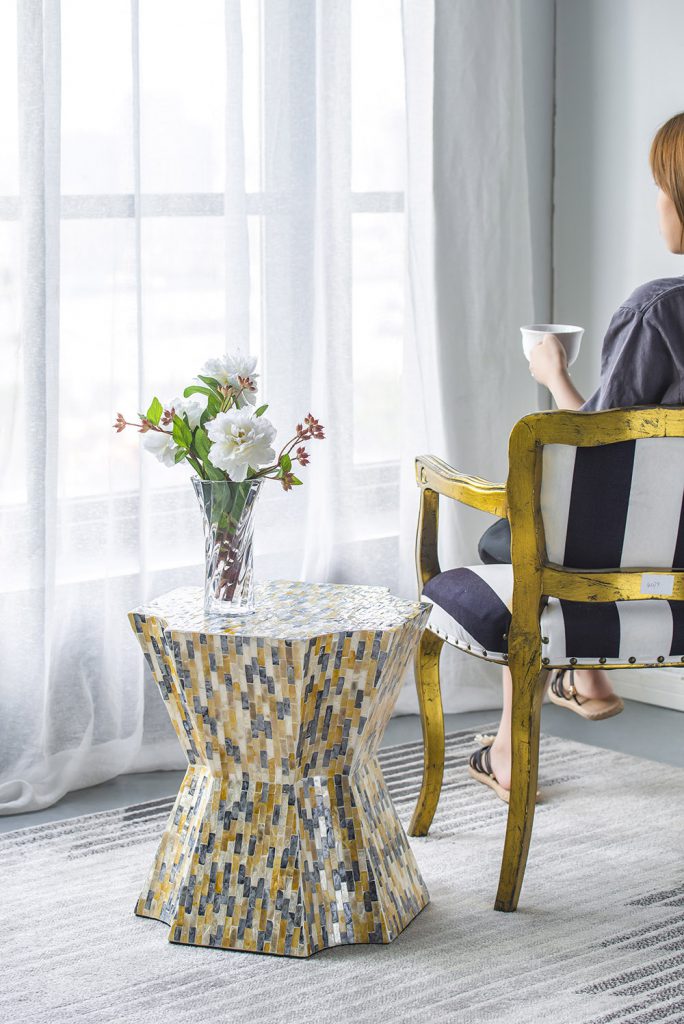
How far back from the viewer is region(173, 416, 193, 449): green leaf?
2.06 meters

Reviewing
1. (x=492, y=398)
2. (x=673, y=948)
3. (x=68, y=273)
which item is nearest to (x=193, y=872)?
(x=673, y=948)

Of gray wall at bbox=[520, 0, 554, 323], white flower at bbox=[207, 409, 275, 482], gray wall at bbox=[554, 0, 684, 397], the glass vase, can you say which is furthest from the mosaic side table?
gray wall at bbox=[520, 0, 554, 323]

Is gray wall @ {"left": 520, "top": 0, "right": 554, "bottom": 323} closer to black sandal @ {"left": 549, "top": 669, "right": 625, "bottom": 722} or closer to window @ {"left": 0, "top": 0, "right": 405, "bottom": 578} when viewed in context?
window @ {"left": 0, "top": 0, "right": 405, "bottom": 578}

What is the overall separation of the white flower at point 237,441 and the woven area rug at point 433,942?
0.76 metres

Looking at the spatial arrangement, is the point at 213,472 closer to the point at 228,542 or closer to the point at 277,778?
the point at 228,542

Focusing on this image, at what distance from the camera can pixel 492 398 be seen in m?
3.44

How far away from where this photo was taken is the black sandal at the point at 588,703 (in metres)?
2.89

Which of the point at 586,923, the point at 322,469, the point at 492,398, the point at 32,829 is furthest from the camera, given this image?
the point at 492,398

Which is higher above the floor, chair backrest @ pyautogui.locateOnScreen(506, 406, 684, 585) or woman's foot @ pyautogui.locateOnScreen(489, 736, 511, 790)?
chair backrest @ pyautogui.locateOnScreen(506, 406, 684, 585)

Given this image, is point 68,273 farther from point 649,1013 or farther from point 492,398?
point 649,1013

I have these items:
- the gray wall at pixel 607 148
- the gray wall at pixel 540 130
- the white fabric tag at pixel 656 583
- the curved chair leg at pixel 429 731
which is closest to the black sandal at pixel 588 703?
the curved chair leg at pixel 429 731

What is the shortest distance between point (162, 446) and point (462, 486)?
0.56 m

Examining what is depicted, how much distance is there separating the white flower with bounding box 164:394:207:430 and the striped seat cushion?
563mm

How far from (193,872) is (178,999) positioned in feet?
0.69
